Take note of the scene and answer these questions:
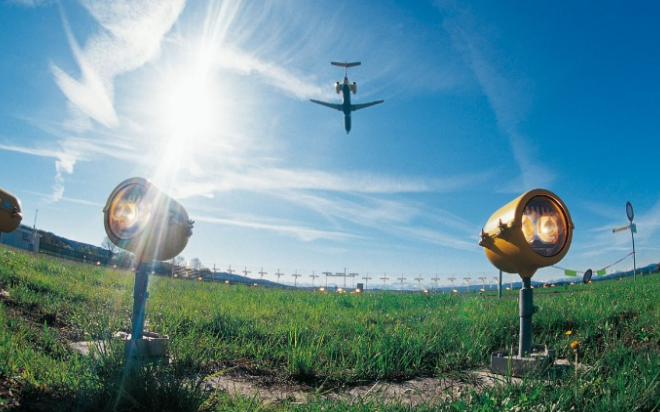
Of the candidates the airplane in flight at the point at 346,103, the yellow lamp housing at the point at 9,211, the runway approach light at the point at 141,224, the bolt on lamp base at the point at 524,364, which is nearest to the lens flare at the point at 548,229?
the bolt on lamp base at the point at 524,364

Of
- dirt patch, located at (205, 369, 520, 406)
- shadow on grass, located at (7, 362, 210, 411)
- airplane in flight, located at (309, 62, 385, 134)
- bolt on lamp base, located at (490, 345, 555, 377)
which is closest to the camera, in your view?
shadow on grass, located at (7, 362, 210, 411)

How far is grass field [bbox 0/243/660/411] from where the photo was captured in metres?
2.37

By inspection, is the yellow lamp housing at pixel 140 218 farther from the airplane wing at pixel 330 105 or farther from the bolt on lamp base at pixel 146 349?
the airplane wing at pixel 330 105

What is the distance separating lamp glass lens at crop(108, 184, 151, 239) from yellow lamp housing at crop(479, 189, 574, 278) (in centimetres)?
279

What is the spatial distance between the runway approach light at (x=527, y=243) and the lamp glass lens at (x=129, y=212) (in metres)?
2.77

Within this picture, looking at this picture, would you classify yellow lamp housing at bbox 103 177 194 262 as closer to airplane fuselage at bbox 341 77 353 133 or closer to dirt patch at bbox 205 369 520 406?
dirt patch at bbox 205 369 520 406

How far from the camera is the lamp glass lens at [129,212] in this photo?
332 centimetres

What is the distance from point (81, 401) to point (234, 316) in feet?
10.8

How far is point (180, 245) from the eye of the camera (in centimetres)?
348

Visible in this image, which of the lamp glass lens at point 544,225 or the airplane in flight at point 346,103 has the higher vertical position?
the airplane in flight at point 346,103

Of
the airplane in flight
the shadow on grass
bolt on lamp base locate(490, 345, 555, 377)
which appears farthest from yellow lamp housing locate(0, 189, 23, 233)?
the airplane in flight

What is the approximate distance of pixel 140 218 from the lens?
3354mm

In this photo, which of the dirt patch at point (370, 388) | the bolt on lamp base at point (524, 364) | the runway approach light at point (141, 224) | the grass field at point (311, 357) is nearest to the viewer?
the grass field at point (311, 357)

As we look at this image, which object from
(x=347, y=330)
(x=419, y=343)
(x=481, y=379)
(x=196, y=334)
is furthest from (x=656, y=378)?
(x=196, y=334)
